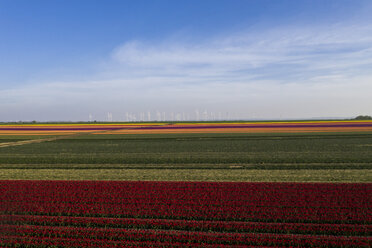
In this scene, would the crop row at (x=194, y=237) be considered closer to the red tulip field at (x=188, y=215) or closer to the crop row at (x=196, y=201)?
the red tulip field at (x=188, y=215)

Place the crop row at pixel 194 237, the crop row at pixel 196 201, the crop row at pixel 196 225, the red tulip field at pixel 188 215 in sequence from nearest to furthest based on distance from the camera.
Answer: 1. the crop row at pixel 194 237
2. the red tulip field at pixel 188 215
3. the crop row at pixel 196 225
4. the crop row at pixel 196 201

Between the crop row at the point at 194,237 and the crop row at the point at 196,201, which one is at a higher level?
the crop row at the point at 196,201

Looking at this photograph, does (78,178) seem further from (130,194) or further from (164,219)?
(164,219)

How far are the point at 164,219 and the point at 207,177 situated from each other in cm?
822

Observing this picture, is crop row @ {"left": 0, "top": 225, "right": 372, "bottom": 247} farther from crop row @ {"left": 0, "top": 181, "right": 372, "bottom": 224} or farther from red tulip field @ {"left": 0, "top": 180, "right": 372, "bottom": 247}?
crop row @ {"left": 0, "top": 181, "right": 372, "bottom": 224}

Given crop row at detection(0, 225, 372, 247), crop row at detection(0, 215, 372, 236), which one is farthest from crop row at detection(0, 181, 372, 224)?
crop row at detection(0, 225, 372, 247)

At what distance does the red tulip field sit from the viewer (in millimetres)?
9016

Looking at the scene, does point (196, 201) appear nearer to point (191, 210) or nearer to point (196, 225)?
point (191, 210)

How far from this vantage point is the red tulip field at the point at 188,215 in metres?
9.02

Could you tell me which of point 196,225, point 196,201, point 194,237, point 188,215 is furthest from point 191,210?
point 194,237

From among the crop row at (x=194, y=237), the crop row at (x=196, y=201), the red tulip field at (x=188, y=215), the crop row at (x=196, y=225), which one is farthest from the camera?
the crop row at (x=196, y=201)

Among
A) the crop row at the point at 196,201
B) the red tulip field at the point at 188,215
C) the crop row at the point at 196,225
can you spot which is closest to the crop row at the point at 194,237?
the red tulip field at the point at 188,215

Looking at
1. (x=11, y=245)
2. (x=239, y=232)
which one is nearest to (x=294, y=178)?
(x=239, y=232)

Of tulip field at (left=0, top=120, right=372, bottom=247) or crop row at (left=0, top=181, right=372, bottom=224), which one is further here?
crop row at (left=0, top=181, right=372, bottom=224)
